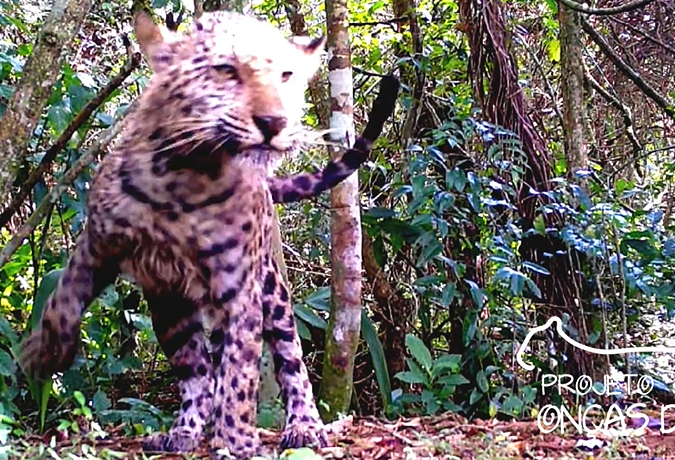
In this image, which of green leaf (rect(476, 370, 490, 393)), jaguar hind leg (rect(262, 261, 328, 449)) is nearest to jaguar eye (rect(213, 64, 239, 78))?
jaguar hind leg (rect(262, 261, 328, 449))

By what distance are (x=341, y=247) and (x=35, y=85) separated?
1.49 m

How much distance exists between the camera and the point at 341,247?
13.5ft

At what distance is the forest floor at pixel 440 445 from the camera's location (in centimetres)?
317

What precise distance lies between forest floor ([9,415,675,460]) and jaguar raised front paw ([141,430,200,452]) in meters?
0.04

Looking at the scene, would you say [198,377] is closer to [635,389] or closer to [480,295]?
[480,295]

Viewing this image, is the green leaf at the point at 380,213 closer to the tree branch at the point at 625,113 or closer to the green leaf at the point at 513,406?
the green leaf at the point at 513,406

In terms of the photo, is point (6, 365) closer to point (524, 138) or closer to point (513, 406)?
point (513, 406)

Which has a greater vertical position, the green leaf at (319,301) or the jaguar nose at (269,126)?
the jaguar nose at (269,126)

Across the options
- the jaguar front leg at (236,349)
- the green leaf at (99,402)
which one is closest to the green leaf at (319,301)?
the green leaf at (99,402)

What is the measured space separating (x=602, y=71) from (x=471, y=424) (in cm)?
401

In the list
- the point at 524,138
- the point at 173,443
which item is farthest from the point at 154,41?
the point at 524,138

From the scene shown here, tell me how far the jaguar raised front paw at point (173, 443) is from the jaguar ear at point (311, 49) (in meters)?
1.39

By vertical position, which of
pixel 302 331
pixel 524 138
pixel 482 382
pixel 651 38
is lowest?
pixel 482 382

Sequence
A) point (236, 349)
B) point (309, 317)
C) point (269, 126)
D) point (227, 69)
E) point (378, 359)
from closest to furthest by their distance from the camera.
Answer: point (269, 126), point (227, 69), point (236, 349), point (378, 359), point (309, 317)
